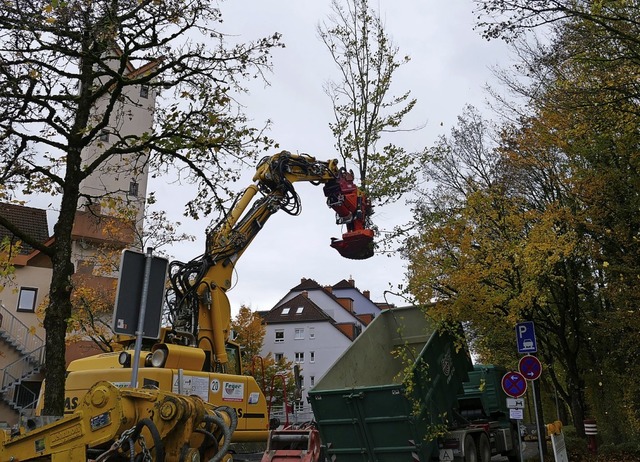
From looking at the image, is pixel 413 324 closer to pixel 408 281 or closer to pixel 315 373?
pixel 408 281

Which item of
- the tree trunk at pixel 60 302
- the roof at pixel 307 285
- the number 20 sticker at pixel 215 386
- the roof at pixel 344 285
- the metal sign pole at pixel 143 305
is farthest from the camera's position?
the roof at pixel 344 285

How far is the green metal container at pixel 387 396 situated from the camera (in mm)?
10242

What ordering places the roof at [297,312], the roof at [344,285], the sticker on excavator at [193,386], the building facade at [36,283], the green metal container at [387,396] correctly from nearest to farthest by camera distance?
the sticker on excavator at [193,386], the green metal container at [387,396], the building facade at [36,283], the roof at [297,312], the roof at [344,285]

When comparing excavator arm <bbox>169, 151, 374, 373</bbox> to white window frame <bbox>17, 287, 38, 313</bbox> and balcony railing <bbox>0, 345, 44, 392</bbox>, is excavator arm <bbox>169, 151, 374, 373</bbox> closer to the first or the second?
balcony railing <bbox>0, 345, 44, 392</bbox>

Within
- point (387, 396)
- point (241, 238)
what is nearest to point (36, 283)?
point (241, 238)

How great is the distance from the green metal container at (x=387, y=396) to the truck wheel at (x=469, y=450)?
63cm

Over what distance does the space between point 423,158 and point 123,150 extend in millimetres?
10151

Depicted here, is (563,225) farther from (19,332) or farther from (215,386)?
(19,332)

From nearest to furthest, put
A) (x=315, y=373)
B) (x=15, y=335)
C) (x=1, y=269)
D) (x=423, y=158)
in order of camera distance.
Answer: (x=1, y=269), (x=423, y=158), (x=15, y=335), (x=315, y=373)

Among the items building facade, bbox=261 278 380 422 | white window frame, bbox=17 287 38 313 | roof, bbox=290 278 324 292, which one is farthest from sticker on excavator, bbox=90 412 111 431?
roof, bbox=290 278 324 292

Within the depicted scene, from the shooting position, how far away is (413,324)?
13.3m

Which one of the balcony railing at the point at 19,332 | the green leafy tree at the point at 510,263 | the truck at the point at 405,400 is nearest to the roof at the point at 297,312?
the balcony railing at the point at 19,332

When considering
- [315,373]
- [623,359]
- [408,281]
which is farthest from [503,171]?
[315,373]

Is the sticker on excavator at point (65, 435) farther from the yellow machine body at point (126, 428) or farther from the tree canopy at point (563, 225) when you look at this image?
the tree canopy at point (563, 225)
